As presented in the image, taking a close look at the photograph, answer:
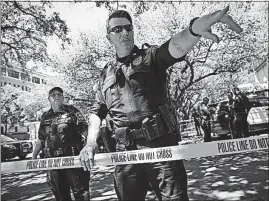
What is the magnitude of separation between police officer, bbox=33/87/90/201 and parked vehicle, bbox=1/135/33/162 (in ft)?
0.44

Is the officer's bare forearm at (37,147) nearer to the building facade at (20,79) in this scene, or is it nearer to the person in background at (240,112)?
the building facade at (20,79)

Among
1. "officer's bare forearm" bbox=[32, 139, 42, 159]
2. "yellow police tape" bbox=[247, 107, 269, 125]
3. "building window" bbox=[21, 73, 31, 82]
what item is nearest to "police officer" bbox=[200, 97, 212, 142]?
"yellow police tape" bbox=[247, 107, 269, 125]

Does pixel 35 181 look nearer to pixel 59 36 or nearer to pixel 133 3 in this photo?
pixel 59 36

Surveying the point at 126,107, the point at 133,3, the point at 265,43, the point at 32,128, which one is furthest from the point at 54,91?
the point at 265,43

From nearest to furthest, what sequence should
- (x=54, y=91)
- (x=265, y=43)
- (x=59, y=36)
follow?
(x=54, y=91) < (x=59, y=36) < (x=265, y=43)

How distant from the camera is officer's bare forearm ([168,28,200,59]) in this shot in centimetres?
96

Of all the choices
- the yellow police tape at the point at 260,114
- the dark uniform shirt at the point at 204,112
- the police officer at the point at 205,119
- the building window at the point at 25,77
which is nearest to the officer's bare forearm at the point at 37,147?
the building window at the point at 25,77

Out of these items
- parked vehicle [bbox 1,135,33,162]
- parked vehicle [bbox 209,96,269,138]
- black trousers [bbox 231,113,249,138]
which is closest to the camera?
parked vehicle [bbox 1,135,33,162]

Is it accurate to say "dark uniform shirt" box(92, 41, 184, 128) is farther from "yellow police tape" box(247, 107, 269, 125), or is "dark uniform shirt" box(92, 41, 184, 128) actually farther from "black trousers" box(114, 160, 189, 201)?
"yellow police tape" box(247, 107, 269, 125)

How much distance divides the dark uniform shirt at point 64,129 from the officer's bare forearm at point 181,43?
1.03 m

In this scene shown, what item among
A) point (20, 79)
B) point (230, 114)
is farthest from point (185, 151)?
point (230, 114)

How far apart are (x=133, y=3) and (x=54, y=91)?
1.32 m

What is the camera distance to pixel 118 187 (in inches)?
49.5

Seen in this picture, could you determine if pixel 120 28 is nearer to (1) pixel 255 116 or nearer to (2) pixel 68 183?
(2) pixel 68 183
